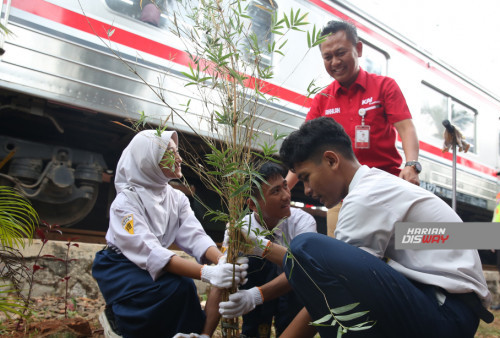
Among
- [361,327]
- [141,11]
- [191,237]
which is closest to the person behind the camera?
[361,327]

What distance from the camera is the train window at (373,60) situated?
477 centimetres

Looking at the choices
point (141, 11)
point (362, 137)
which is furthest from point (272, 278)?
point (141, 11)

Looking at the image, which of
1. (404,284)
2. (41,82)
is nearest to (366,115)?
(404,284)

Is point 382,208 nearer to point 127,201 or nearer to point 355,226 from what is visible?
point 355,226

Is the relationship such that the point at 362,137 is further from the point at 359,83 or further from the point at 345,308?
the point at 345,308

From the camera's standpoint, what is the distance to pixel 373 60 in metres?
4.90

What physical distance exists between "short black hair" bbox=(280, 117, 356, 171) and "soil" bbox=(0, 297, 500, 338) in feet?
4.26

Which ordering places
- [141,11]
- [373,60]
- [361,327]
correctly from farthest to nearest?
[373,60] → [141,11] → [361,327]

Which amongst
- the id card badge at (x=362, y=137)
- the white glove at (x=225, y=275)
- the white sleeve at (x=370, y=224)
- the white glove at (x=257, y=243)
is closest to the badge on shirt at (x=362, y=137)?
the id card badge at (x=362, y=137)

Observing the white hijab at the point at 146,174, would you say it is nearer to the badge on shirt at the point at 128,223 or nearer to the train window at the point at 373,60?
the badge on shirt at the point at 128,223

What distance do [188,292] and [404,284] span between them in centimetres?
98

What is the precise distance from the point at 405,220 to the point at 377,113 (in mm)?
1089

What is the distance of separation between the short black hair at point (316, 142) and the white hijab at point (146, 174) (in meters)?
0.65

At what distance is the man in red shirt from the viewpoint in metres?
2.28
